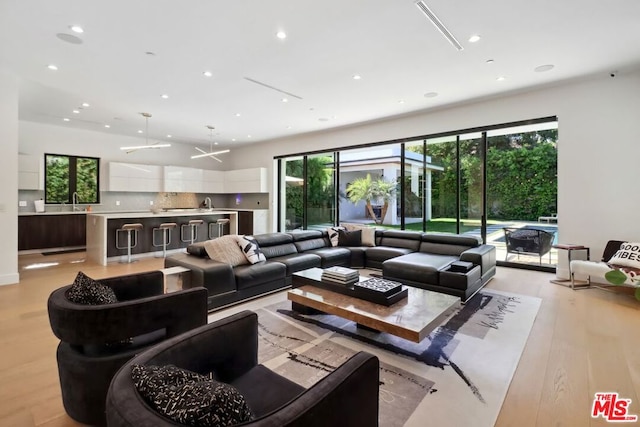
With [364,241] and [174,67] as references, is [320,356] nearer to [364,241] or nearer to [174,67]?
[364,241]

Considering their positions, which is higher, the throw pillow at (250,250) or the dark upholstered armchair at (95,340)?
the throw pillow at (250,250)

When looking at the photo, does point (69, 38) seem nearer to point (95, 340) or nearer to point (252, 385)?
point (95, 340)

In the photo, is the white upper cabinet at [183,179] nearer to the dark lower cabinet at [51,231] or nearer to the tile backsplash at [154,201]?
the tile backsplash at [154,201]

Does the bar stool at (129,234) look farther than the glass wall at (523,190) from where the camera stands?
Yes

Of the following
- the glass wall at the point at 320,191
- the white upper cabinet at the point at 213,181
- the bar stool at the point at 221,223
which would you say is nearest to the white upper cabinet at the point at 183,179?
the white upper cabinet at the point at 213,181

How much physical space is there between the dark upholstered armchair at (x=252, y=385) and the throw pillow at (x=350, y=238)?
442 cm

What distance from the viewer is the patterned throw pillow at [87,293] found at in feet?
6.43

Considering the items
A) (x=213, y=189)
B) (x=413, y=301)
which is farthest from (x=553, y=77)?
(x=213, y=189)

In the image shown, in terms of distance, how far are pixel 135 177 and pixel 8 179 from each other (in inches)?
166

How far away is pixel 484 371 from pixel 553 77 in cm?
481

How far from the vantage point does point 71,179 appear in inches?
328

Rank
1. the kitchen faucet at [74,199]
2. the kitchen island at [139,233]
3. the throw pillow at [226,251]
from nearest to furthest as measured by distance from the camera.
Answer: the throw pillow at [226,251] → the kitchen island at [139,233] → the kitchen faucet at [74,199]

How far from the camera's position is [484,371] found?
2467 millimetres

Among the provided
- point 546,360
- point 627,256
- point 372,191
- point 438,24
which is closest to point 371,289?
point 546,360
